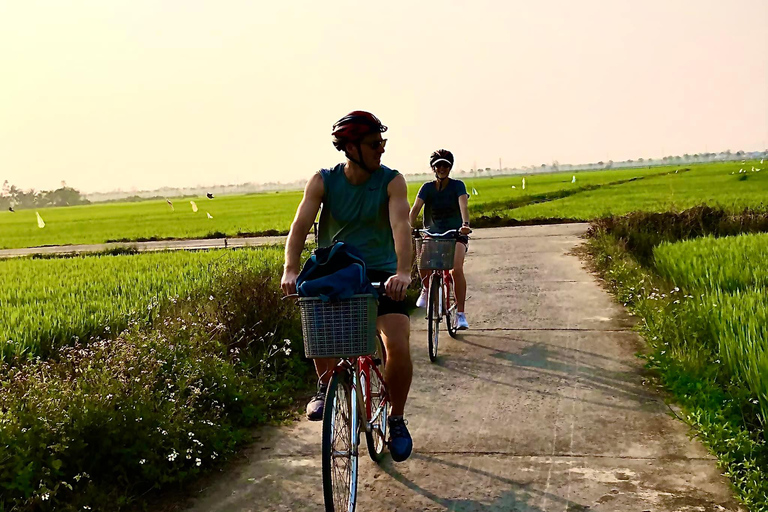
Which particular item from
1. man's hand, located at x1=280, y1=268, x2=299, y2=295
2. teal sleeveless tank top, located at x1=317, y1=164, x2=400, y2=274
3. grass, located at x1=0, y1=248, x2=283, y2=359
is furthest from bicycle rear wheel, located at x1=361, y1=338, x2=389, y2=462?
grass, located at x1=0, y1=248, x2=283, y2=359

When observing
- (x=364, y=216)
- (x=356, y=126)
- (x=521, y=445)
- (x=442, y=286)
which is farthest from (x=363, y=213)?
(x=442, y=286)

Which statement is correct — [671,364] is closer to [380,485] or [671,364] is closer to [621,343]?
[621,343]

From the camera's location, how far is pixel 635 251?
13.2 meters

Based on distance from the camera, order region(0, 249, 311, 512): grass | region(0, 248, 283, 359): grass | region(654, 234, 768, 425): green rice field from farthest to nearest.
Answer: region(0, 248, 283, 359): grass → region(654, 234, 768, 425): green rice field → region(0, 249, 311, 512): grass

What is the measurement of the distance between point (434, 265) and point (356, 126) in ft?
10.7

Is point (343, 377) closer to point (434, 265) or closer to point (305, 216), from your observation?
point (305, 216)

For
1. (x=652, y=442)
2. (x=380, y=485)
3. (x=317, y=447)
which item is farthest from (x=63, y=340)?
(x=652, y=442)

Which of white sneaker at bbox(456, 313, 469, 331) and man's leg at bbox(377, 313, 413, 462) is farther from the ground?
man's leg at bbox(377, 313, 413, 462)

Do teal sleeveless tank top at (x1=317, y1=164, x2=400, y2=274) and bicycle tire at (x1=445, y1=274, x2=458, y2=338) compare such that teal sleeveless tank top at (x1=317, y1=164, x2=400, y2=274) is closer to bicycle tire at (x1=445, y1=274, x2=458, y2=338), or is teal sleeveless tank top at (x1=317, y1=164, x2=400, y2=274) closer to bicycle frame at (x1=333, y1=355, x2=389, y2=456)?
bicycle frame at (x1=333, y1=355, x2=389, y2=456)

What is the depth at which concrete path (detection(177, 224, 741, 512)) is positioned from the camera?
150 inches

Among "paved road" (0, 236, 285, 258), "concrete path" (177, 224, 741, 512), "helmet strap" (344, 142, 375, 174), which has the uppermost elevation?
"helmet strap" (344, 142, 375, 174)

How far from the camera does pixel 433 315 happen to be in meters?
6.87

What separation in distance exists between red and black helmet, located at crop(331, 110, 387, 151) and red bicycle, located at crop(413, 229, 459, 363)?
10.4 feet

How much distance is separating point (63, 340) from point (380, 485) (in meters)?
3.80
